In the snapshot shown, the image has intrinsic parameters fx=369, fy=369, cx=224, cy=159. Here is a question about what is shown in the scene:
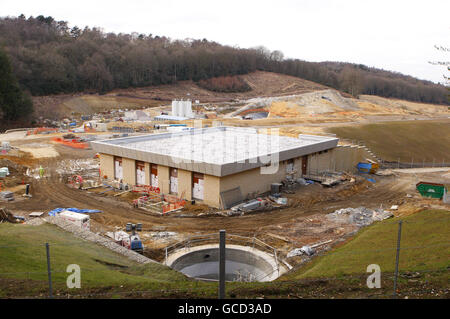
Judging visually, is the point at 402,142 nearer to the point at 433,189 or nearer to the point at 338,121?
the point at 338,121

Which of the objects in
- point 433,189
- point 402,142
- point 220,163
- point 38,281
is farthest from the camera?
point 402,142

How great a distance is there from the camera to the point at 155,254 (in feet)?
57.8

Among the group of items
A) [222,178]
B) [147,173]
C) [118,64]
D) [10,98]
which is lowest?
[147,173]

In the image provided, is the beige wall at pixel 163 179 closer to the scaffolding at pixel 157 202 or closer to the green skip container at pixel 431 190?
the scaffolding at pixel 157 202

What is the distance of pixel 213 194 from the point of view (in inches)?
990

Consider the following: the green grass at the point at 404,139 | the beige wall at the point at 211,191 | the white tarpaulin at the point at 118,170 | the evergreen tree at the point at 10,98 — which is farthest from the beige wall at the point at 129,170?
the evergreen tree at the point at 10,98

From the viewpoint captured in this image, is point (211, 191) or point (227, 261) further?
point (211, 191)

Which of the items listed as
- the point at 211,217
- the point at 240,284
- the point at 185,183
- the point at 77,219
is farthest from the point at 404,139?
the point at 240,284

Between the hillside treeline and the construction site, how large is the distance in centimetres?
4909

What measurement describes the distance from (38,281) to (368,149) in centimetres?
4462

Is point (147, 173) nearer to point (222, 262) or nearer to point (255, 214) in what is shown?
point (255, 214)

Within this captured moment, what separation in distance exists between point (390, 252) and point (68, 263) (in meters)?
11.0

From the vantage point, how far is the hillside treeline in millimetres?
88000
